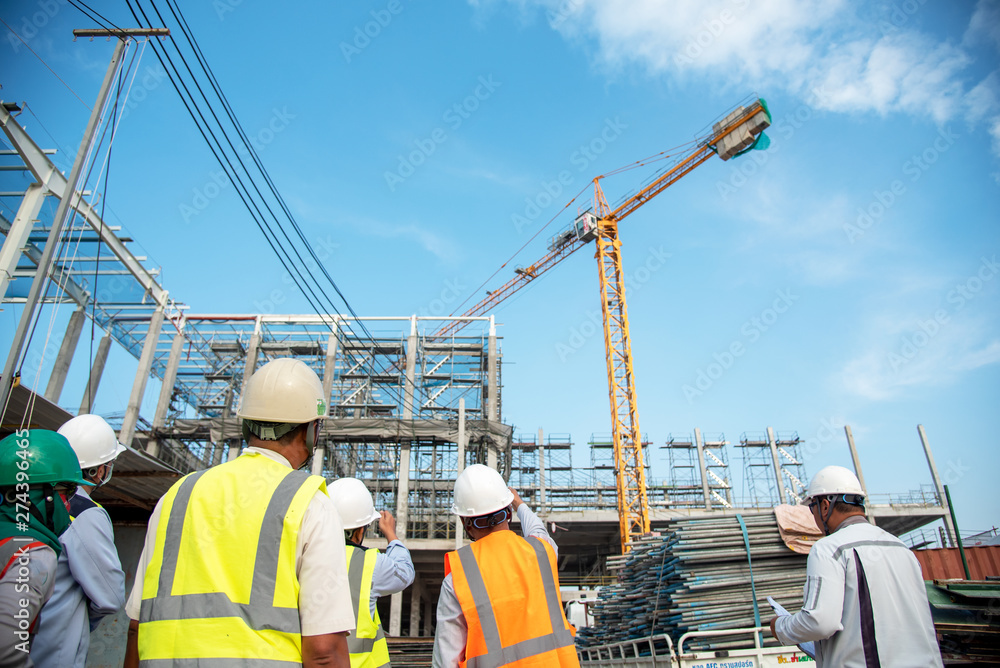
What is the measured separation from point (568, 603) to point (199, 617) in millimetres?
14397

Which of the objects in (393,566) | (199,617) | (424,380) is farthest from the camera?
(424,380)

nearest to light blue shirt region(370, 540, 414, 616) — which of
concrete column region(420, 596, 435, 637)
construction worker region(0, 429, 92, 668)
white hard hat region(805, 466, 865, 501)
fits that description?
construction worker region(0, 429, 92, 668)

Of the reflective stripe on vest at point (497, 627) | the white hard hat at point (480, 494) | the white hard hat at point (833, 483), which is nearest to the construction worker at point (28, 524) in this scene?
the reflective stripe on vest at point (497, 627)

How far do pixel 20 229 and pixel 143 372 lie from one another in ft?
28.9

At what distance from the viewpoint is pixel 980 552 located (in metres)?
20.5

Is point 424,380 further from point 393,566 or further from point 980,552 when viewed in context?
point 393,566

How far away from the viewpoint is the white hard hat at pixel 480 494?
3221 mm

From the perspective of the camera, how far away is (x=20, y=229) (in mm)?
12297

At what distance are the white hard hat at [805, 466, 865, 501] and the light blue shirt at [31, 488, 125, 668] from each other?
336 cm

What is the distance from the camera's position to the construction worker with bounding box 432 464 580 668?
106 inches

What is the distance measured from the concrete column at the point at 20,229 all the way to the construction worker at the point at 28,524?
40.8ft

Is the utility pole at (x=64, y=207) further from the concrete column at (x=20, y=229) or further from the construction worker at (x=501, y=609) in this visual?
the construction worker at (x=501, y=609)

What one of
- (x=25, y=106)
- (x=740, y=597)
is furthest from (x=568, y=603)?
(x=25, y=106)

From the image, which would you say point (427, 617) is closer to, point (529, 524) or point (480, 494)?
point (529, 524)
